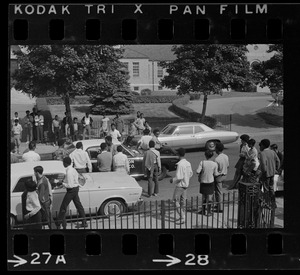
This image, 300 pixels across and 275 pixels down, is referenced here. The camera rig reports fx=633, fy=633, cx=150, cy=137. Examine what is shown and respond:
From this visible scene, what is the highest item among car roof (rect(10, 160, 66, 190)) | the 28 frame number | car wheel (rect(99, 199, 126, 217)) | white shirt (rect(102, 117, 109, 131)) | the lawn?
the lawn

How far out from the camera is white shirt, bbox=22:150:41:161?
11.6m

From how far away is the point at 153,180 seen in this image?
39.1 feet

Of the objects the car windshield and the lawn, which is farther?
the car windshield

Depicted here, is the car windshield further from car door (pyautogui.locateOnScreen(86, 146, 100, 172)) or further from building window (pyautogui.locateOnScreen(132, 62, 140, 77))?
car door (pyautogui.locateOnScreen(86, 146, 100, 172))

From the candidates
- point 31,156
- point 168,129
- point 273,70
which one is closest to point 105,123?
point 168,129

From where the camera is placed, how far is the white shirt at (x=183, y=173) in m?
11.7

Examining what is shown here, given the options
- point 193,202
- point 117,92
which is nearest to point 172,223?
point 193,202

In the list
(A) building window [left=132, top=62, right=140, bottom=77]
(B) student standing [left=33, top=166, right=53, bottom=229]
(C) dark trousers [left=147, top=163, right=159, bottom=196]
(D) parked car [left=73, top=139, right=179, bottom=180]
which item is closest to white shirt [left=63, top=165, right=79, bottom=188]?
(B) student standing [left=33, top=166, right=53, bottom=229]

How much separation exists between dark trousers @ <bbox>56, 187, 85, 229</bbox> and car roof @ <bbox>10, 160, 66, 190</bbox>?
1.39 ft

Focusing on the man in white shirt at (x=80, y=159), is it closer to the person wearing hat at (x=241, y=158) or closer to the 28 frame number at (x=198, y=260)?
the 28 frame number at (x=198, y=260)

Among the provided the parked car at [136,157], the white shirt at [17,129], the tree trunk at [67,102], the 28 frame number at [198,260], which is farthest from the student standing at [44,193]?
the 28 frame number at [198,260]

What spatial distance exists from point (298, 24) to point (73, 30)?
13.3 ft

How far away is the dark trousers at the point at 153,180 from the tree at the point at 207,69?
135 cm

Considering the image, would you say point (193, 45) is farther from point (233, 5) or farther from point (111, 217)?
point (111, 217)
